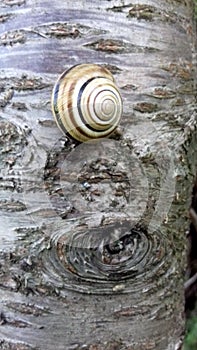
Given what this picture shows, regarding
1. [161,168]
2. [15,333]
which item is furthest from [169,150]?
[15,333]

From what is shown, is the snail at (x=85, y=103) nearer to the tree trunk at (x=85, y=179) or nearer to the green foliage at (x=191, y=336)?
the tree trunk at (x=85, y=179)

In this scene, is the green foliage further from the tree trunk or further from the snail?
the snail

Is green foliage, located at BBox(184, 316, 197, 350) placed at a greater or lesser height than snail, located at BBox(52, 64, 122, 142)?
lesser

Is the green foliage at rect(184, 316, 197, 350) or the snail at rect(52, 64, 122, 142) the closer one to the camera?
the snail at rect(52, 64, 122, 142)

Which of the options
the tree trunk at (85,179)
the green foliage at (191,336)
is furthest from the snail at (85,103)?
the green foliage at (191,336)

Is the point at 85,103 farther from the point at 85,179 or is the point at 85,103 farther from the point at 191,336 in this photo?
the point at 191,336

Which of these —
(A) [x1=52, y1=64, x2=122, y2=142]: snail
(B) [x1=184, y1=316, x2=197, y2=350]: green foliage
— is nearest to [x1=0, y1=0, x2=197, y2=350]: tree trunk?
(A) [x1=52, y1=64, x2=122, y2=142]: snail

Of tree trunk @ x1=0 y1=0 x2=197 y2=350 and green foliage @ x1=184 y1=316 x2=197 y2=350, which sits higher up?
tree trunk @ x1=0 y1=0 x2=197 y2=350

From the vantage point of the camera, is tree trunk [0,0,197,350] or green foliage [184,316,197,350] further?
green foliage [184,316,197,350]
